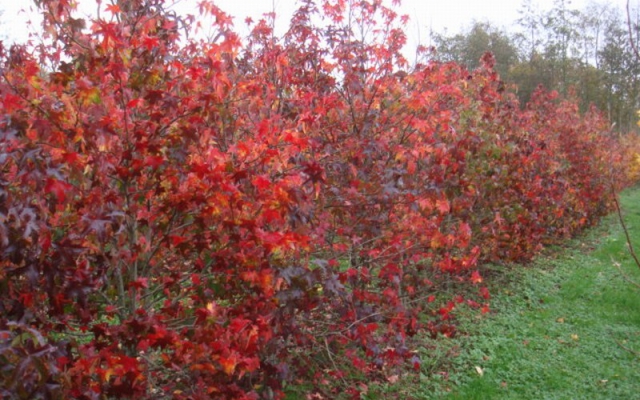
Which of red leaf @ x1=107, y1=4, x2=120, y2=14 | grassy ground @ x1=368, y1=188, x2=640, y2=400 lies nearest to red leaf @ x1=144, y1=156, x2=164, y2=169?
red leaf @ x1=107, y1=4, x2=120, y2=14

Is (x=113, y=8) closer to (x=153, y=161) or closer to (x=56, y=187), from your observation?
(x=153, y=161)

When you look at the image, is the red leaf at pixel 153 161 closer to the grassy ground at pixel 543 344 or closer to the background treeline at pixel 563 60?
the grassy ground at pixel 543 344

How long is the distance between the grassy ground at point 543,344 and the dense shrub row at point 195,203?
32.0 inches

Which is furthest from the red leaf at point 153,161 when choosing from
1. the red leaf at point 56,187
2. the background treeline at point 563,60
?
the background treeline at point 563,60

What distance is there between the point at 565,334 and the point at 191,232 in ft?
16.0

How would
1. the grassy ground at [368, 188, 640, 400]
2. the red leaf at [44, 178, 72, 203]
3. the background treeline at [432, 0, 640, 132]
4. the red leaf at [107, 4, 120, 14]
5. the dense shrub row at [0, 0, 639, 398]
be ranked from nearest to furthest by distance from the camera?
the red leaf at [44, 178, 72, 203] < the dense shrub row at [0, 0, 639, 398] < the red leaf at [107, 4, 120, 14] < the grassy ground at [368, 188, 640, 400] < the background treeline at [432, 0, 640, 132]

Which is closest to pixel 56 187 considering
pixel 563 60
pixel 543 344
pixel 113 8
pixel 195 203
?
pixel 195 203

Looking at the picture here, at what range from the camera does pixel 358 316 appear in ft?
13.4

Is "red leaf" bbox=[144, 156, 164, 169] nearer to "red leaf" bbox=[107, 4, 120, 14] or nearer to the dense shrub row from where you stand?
the dense shrub row

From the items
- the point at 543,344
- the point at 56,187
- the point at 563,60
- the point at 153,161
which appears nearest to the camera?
the point at 56,187

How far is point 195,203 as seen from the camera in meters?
2.69

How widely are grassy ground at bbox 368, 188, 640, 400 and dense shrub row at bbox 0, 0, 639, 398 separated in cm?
81

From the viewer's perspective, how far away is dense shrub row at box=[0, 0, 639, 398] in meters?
2.16

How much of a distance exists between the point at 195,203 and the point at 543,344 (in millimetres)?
4580
